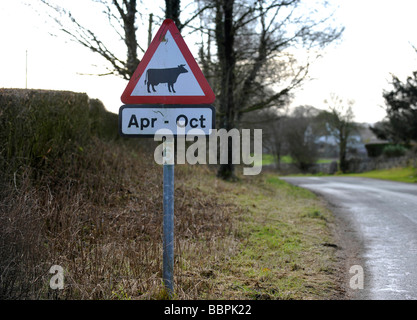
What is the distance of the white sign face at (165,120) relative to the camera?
12.5 feet

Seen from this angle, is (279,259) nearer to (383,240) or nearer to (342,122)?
(383,240)

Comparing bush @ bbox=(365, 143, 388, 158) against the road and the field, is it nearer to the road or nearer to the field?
the road

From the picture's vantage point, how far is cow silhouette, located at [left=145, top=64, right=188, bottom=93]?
3.75 meters

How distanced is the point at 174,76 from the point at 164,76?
0.09 metres

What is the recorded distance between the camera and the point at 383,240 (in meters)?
7.25

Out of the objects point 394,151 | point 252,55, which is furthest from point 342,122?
point 252,55

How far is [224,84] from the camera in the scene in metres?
15.3

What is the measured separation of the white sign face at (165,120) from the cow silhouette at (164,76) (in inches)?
7.1

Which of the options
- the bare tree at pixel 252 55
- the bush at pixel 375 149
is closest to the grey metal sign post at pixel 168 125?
the bare tree at pixel 252 55

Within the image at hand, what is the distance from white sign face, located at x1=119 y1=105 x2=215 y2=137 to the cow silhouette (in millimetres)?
180

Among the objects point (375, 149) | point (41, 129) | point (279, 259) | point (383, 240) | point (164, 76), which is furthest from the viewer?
point (375, 149)

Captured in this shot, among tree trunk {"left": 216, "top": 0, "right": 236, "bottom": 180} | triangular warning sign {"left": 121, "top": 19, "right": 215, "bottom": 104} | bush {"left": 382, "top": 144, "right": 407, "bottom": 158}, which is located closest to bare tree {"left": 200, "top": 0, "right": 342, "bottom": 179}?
tree trunk {"left": 216, "top": 0, "right": 236, "bottom": 180}
